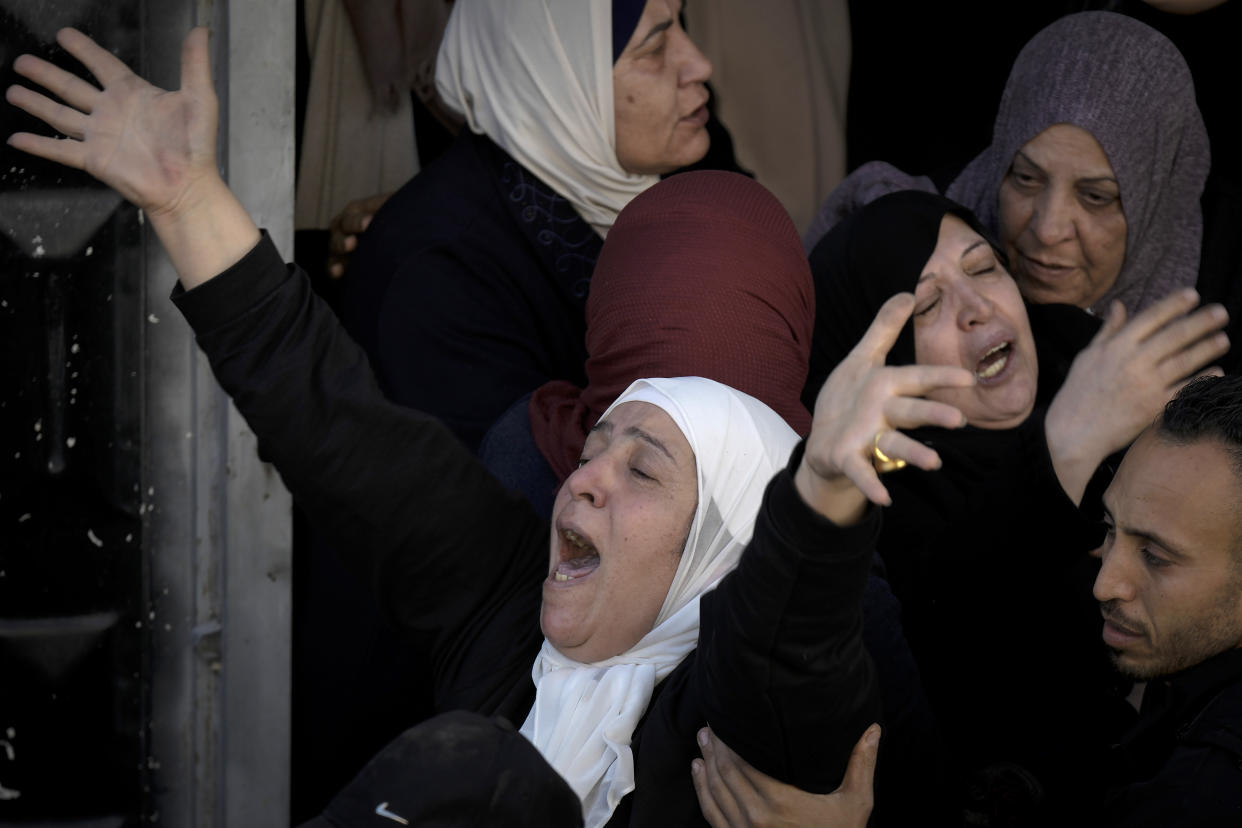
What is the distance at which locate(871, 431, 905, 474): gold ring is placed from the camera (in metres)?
1.50

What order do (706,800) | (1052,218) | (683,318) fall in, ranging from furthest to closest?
(1052,218)
(683,318)
(706,800)

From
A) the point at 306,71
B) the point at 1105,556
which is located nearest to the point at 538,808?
the point at 1105,556

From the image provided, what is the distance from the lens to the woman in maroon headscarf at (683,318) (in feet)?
7.83

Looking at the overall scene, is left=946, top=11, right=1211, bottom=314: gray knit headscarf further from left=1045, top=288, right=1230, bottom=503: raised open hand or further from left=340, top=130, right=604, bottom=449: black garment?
left=340, top=130, right=604, bottom=449: black garment

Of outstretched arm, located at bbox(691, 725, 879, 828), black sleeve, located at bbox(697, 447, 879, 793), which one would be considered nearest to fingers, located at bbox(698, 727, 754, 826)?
outstretched arm, located at bbox(691, 725, 879, 828)

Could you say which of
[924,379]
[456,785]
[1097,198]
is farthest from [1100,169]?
[456,785]

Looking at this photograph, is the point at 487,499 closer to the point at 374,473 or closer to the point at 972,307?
the point at 374,473

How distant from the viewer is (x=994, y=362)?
275 centimetres

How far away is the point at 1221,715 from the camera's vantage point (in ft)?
5.82

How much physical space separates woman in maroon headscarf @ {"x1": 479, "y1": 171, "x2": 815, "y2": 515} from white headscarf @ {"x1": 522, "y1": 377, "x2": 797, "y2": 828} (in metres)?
0.23

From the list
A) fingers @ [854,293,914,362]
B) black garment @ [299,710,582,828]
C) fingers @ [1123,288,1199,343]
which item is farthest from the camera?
fingers @ [1123,288,1199,343]

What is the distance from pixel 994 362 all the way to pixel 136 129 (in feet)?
5.19

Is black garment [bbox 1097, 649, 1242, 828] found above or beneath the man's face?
beneath

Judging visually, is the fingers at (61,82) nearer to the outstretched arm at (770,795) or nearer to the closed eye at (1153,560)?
the outstretched arm at (770,795)
